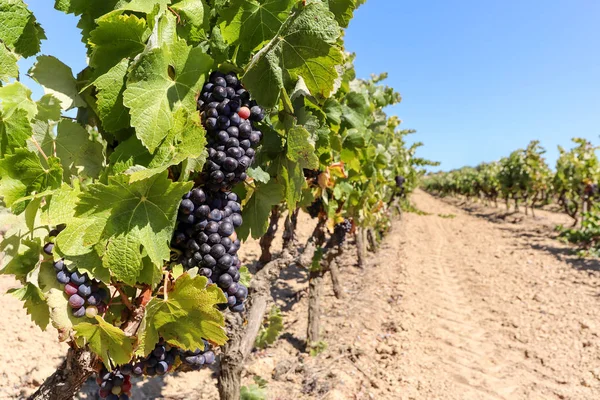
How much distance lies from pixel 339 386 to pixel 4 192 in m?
3.99

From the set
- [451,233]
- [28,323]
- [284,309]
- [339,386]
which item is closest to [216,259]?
[339,386]

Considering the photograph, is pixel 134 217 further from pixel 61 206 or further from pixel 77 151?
pixel 77 151

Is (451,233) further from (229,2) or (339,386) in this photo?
(229,2)

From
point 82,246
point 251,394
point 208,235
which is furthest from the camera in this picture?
point 251,394

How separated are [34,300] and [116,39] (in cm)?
103

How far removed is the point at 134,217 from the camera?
1.38 m

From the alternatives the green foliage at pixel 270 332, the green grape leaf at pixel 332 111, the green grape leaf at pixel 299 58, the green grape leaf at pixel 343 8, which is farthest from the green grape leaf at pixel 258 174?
the green foliage at pixel 270 332

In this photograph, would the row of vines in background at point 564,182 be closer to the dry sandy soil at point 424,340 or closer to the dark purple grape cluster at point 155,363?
the dry sandy soil at point 424,340

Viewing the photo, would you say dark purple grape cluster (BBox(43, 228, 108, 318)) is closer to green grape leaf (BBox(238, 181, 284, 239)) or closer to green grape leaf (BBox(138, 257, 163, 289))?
green grape leaf (BBox(138, 257, 163, 289))

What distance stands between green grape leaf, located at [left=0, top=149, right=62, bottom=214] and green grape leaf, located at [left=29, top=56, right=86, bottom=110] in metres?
0.30

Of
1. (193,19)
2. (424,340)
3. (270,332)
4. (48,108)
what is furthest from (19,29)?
(424,340)

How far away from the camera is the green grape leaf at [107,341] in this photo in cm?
138

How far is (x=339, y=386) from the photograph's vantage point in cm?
449

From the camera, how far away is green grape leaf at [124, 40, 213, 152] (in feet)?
4.46
